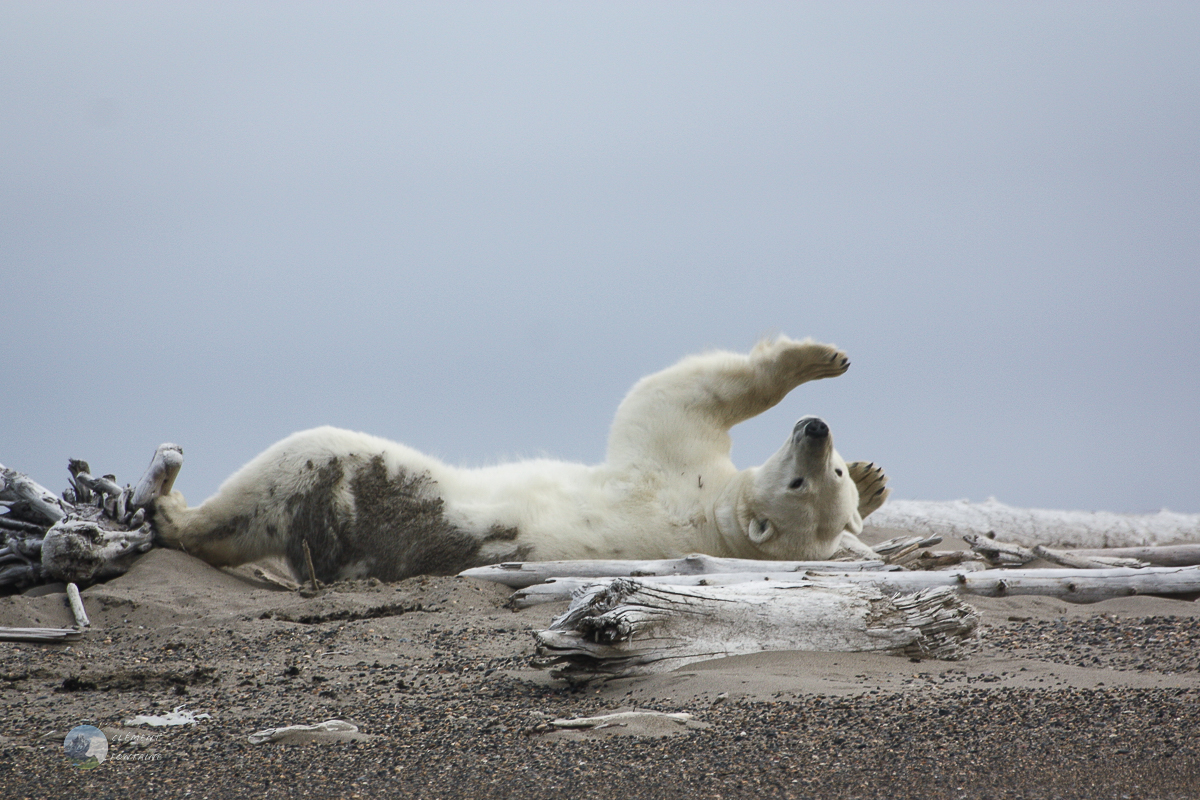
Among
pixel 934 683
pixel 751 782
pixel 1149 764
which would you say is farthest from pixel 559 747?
Result: pixel 1149 764

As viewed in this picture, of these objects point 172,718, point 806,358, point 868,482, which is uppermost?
point 806,358

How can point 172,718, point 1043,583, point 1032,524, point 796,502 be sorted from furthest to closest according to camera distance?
point 1032,524 < point 796,502 < point 1043,583 < point 172,718

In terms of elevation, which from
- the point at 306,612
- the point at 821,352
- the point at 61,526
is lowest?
the point at 306,612

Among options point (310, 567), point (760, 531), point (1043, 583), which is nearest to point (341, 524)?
point (310, 567)

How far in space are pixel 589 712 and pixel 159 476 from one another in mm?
4302

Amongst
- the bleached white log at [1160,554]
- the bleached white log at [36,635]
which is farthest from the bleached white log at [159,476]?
the bleached white log at [1160,554]

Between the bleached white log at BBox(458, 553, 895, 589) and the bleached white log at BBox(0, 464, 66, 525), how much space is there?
3.06 m

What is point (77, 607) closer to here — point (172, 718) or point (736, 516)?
point (172, 718)

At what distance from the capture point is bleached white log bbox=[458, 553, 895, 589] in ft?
17.7

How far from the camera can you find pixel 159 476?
668 cm

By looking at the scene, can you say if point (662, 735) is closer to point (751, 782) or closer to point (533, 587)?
point (751, 782)

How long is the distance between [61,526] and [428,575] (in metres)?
2.41

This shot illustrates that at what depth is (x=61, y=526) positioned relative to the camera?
6.42 m

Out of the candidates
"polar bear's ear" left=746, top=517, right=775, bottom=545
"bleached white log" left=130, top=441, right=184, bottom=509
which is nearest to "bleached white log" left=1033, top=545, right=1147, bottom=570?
"polar bear's ear" left=746, top=517, right=775, bottom=545
